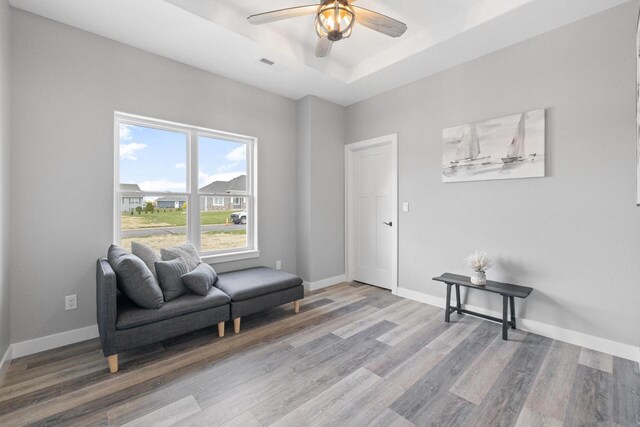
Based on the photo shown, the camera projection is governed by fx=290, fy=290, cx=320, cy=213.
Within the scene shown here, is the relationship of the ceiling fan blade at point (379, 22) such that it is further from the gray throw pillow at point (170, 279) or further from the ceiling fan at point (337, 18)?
the gray throw pillow at point (170, 279)

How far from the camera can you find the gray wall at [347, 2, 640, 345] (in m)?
2.28

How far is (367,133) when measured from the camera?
13.7 ft

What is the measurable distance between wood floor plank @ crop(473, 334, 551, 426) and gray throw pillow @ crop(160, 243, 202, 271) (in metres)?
2.54

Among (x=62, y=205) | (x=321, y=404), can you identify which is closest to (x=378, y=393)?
(x=321, y=404)

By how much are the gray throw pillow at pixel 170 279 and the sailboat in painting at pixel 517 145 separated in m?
3.27

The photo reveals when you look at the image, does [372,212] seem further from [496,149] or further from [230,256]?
[230,256]

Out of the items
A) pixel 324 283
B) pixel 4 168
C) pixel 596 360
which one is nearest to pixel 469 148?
pixel 596 360

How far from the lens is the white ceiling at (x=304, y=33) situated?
7.66 ft

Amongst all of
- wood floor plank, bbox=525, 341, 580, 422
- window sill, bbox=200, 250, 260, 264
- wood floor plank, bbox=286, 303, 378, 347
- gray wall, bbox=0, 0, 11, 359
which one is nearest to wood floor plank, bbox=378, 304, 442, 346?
wood floor plank, bbox=286, 303, 378, 347

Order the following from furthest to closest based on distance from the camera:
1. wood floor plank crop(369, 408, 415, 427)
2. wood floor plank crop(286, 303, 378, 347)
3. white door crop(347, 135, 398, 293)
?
white door crop(347, 135, 398, 293)
wood floor plank crop(286, 303, 378, 347)
wood floor plank crop(369, 408, 415, 427)

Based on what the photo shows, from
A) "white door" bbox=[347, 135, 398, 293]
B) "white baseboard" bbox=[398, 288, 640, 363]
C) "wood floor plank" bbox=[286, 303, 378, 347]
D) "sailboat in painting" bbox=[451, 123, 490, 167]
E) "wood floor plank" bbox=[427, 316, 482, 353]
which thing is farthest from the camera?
"white door" bbox=[347, 135, 398, 293]

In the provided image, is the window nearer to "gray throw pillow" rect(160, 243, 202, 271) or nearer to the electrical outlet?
"gray throw pillow" rect(160, 243, 202, 271)

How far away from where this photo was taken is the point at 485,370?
2.12 meters

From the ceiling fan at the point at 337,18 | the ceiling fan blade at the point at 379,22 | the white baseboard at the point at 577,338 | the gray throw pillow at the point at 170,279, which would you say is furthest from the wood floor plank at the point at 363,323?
the ceiling fan blade at the point at 379,22
